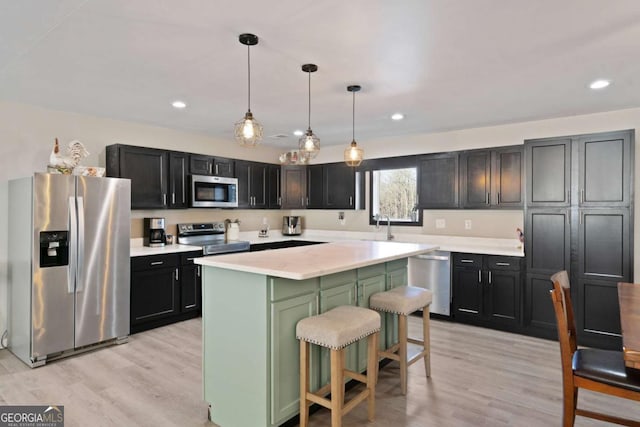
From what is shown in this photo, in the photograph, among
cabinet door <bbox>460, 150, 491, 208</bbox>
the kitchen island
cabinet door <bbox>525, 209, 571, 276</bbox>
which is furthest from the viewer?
cabinet door <bbox>460, 150, 491, 208</bbox>

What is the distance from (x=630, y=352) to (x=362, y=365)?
178 cm

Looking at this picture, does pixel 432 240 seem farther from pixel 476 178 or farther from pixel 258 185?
pixel 258 185

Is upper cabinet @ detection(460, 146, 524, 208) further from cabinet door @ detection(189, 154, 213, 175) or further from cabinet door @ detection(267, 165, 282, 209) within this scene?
cabinet door @ detection(189, 154, 213, 175)

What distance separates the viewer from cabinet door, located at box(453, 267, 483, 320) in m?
4.34

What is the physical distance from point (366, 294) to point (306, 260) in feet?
2.47

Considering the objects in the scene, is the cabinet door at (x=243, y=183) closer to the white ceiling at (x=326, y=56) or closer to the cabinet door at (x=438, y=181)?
the white ceiling at (x=326, y=56)

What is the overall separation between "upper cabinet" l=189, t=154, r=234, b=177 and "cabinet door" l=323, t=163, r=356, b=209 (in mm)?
1555

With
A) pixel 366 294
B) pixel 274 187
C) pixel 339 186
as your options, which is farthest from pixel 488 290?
pixel 274 187

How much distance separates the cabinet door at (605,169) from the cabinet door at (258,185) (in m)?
4.17

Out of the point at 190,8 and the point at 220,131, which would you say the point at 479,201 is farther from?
the point at 190,8

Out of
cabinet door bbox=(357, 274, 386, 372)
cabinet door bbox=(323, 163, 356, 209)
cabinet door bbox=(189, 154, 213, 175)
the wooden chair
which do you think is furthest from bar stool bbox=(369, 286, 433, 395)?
cabinet door bbox=(189, 154, 213, 175)

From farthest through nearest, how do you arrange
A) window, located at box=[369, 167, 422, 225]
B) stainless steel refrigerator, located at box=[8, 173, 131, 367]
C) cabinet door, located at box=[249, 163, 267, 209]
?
cabinet door, located at box=[249, 163, 267, 209] < window, located at box=[369, 167, 422, 225] < stainless steel refrigerator, located at box=[8, 173, 131, 367]

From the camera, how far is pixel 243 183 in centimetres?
562

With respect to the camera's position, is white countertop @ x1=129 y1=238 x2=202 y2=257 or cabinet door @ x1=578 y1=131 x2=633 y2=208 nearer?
cabinet door @ x1=578 y1=131 x2=633 y2=208
